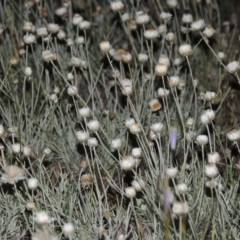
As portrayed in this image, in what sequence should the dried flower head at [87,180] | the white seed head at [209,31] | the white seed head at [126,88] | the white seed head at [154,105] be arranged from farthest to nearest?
the white seed head at [209,31] → the white seed head at [154,105] → the white seed head at [126,88] → the dried flower head at [87,180]

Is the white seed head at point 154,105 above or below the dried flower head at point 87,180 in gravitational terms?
above

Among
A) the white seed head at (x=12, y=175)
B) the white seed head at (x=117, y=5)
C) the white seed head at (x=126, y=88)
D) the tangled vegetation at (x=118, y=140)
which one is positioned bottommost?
the tangled vegetation at (x=118, y=140)

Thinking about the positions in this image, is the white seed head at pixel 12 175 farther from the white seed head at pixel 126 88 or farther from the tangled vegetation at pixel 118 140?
the white seed head at pixel 126 88

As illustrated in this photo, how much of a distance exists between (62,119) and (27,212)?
1.78ft

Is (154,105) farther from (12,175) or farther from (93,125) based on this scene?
(12,175)

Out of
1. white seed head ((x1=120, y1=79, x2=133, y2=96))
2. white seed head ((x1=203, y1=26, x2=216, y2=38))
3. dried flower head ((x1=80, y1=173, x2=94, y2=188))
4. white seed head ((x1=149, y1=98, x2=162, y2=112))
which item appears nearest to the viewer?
dried flower head ((x1=80, y1=173, x2=94, y2=188))

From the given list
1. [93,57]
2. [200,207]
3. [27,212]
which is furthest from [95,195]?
[93,57]

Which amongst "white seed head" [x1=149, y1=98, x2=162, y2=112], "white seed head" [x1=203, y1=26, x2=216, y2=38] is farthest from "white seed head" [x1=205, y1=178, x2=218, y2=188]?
"white seed head" [x1=203, y1=26, x2=216, y2=38]

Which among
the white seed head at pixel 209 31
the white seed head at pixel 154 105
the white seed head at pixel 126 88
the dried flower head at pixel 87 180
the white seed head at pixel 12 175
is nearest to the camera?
the white seed head at pixel 12 175

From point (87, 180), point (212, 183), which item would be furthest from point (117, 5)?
point (212, 183)

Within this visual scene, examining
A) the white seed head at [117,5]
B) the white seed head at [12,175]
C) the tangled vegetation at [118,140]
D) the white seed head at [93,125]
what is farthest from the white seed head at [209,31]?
the white seed head at [12,175]

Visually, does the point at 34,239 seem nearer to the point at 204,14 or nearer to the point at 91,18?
the point at 91,18

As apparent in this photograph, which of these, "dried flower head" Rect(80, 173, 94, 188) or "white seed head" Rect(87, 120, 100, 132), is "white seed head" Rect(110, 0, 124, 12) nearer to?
"white seed head" Rect(87, 120, 100, 132)

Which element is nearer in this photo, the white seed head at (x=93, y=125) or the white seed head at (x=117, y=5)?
the white seed head at (x=93, y=125)
